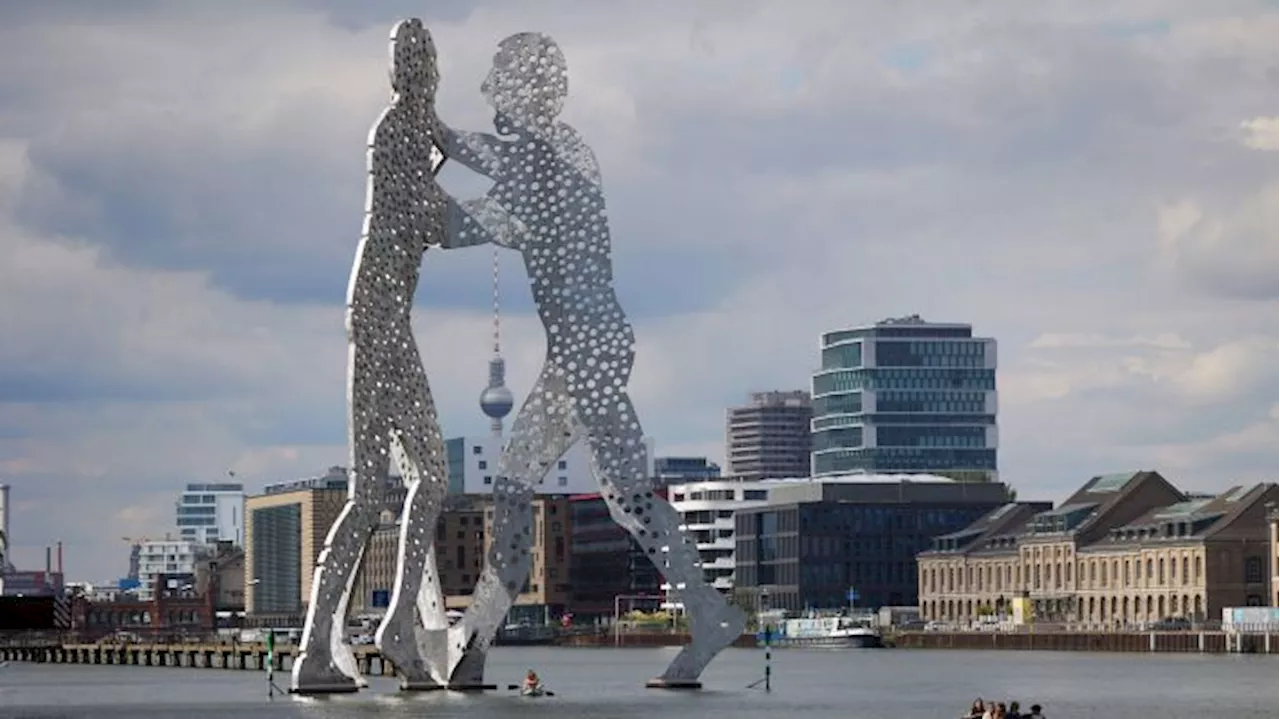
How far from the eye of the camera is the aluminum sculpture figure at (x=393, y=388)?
79.1 meters

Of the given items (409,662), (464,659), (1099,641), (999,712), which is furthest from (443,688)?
(1099,641)

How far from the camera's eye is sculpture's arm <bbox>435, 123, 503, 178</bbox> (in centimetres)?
8194

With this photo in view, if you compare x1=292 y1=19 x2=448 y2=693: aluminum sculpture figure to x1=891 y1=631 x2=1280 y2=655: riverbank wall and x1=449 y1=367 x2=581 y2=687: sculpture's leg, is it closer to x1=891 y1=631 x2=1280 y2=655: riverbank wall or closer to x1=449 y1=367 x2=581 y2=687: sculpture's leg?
x1=449 y1=367 x2=581 y2=687: sculpture's leg

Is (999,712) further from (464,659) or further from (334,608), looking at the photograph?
(464,659)

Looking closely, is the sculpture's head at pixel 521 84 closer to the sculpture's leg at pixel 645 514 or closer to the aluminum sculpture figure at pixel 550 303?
the aluminum sculpture figure at pixel 550 303

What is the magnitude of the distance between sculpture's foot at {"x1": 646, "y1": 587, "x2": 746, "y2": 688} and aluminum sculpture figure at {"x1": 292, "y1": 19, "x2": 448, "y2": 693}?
6.88 metres

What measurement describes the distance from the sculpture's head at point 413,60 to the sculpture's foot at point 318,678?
45.4ft

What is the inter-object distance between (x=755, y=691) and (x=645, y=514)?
52.8 feet

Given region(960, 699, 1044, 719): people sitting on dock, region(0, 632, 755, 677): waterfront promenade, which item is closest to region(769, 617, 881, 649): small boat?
region(0, 632, 755, 677): waterfront promenade

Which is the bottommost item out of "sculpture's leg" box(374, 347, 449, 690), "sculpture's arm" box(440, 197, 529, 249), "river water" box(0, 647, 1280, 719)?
"river water" box(0, 647, 1280, 719)

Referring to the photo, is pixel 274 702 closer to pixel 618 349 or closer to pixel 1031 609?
pixel 618 349

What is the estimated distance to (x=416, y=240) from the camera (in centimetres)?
8081

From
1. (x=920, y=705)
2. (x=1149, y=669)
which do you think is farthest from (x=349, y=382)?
(x=1149, y=669)

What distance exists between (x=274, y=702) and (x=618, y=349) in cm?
1530
